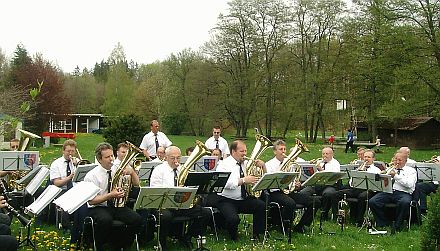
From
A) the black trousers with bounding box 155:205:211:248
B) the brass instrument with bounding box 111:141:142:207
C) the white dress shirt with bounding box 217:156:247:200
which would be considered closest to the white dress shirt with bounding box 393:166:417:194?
the white dress shirt with bounding box 217:156:247:200

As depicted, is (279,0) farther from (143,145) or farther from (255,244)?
(255,244)

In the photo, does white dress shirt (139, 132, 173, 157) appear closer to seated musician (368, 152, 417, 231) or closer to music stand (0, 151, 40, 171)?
music stand (0, 151, 40, 171)

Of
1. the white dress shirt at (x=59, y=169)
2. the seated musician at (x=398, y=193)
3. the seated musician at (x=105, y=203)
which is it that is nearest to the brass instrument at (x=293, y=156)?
the seated musician at (x=398, y=193)

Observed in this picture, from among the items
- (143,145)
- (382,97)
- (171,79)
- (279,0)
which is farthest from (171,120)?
(143,145)

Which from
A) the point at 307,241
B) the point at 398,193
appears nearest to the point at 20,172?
the point at 307,241

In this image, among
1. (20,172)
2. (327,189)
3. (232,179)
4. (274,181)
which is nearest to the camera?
(274,181)

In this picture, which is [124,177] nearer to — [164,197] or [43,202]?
[164,197]

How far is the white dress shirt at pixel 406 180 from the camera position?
396 inches

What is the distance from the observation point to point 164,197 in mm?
7027

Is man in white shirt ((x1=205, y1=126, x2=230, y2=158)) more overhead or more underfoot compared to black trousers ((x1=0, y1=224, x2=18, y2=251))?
more overhead

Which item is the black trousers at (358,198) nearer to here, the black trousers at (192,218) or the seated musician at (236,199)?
the seated musician at (236,199)

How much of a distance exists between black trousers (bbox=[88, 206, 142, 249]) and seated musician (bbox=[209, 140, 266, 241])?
1687 mm

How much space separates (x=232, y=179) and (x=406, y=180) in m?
3.66

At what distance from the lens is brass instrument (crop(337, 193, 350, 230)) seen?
32.6ft
